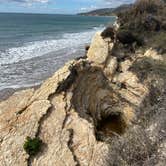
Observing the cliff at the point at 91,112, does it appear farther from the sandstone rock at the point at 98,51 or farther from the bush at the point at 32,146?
the bush at the point at 32,146

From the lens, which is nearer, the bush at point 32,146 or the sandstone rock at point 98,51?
the bush at point 32,146

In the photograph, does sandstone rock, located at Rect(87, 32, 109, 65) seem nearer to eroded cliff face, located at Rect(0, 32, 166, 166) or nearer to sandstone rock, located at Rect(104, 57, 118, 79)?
eroded cliff face, located at Rect(0, 32, 166, 166)

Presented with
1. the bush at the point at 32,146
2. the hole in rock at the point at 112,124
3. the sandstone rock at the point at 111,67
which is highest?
the sandstone rock at the point at 111,67

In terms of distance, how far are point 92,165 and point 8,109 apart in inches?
146

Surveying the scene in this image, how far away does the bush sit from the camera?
11846 mm

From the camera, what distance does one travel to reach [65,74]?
14359 millimetres

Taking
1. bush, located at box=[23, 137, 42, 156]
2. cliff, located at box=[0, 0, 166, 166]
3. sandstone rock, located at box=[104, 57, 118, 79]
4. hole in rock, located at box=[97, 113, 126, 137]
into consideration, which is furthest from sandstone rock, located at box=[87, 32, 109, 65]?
Result: bush, located at box=[23, 137, 42, 156]

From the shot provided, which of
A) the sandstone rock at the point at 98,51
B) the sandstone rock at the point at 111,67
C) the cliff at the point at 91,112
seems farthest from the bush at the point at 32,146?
the sandstone rock at the point at 98,51

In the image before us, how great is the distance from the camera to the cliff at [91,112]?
33.2 ft

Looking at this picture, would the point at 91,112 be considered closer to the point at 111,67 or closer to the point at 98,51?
the point at 111,67

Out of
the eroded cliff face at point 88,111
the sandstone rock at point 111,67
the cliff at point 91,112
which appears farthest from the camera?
the sandstone rock at point 111,67

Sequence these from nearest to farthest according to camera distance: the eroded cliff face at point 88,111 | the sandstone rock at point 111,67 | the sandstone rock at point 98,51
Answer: the eroded cliff face at point 88,111, the sandstone rock at point 111,67, the sandstone rock at point 98,51

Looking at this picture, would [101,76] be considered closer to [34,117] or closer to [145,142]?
[34,117]

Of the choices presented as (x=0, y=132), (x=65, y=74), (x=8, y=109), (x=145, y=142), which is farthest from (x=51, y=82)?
(x=145, y=142)
